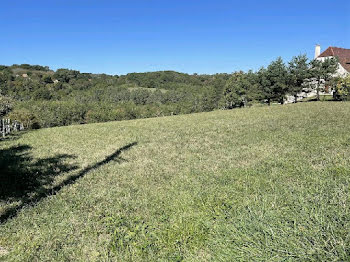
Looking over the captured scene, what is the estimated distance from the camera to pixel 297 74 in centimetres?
3688

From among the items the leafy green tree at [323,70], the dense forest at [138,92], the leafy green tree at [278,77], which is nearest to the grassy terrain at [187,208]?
the dense forest at [138,92]

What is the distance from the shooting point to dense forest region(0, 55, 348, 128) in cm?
3769

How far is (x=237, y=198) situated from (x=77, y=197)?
386 cm

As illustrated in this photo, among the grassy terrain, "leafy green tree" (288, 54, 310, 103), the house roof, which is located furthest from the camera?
the house roof

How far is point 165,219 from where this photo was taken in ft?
13.5

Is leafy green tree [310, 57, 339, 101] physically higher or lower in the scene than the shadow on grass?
higher

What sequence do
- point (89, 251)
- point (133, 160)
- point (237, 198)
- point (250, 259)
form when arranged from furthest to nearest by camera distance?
point (133, 160)
point (237, 198)
point (89, 251)
point (250, 259)

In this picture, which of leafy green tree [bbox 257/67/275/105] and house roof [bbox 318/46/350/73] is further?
house roof [bbox 318/46/350/73]

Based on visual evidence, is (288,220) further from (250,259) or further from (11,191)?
(11,191)

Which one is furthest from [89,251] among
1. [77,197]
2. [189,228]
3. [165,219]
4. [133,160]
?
[133,160]

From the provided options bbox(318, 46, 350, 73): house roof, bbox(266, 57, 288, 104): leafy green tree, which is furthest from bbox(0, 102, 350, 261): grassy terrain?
bbox(318, 46, 350, 73): house roof

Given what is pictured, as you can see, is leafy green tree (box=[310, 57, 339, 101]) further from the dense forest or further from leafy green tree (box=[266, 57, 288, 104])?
leafy green tree (box=[266, 57, 288, 104])

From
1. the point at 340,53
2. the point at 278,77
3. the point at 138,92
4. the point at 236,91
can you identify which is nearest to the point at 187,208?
the point at 278,77

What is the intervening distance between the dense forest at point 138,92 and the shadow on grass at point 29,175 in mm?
18065
